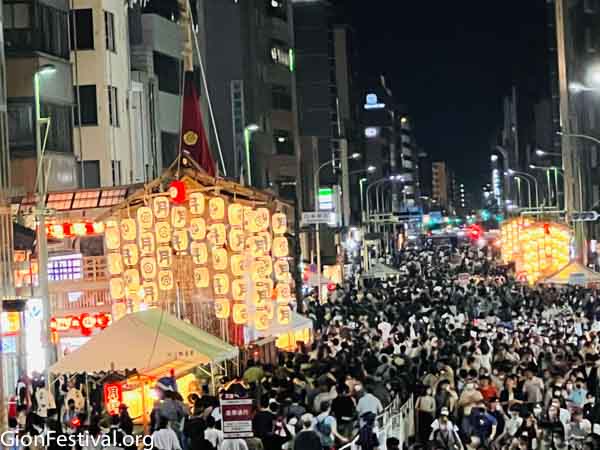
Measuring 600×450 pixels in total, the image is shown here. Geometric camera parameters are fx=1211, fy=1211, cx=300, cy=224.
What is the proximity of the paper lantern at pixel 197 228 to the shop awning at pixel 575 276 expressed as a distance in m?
17.0

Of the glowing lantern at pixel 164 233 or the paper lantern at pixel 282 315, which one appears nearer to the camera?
the glowing lantern at pixel 164 233

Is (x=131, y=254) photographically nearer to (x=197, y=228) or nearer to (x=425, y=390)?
(x=197, y=228)

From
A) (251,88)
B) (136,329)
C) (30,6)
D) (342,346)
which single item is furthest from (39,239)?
(251,88)

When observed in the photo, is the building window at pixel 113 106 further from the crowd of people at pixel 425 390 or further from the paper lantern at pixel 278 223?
the paper lantern at pixel 278 223

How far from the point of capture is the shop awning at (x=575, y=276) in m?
37.4

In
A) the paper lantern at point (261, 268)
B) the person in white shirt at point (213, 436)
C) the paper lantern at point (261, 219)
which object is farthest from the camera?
the paper lantern at point (261, 219)

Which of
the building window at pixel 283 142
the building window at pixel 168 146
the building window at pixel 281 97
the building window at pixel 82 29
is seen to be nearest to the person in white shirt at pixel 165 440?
the building window at pixel 82 29

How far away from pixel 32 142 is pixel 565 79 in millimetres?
51139

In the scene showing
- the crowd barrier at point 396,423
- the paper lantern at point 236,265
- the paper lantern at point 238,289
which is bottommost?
the crowd barrier at point 396,423

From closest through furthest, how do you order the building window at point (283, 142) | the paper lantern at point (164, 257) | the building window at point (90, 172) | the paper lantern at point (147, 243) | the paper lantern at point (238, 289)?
the paper lantern at point (164, 257)
the paper lantern at point (147, 243)
the paper lantern at point (238, 289)
the building window at point (90, 172)
the building window at point (283, 142)

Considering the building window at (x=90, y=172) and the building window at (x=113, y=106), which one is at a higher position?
→ the building window at (x=113, y=106)

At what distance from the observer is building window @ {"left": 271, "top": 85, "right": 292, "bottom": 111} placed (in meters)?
69.9

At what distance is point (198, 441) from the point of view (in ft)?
50.6

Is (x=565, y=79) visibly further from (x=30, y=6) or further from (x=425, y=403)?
(x=425, y=403)
